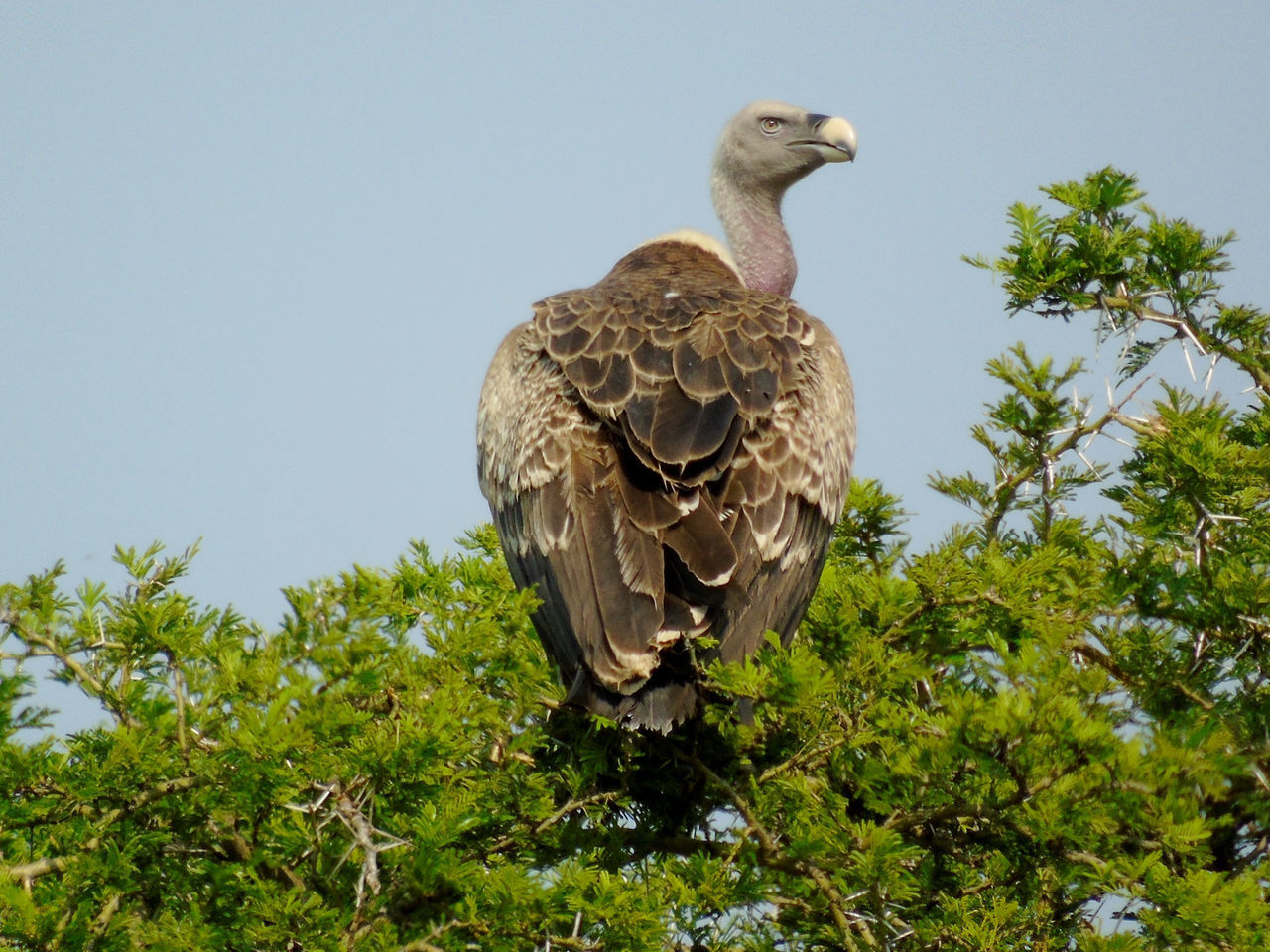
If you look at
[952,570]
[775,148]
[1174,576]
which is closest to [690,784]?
[952,570]

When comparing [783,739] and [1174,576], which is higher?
[1174,576]

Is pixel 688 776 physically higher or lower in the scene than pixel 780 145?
lower

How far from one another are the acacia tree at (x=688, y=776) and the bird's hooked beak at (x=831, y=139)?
162 inches

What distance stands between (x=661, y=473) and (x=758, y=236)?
4.56 meters

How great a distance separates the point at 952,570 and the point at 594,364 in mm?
1818

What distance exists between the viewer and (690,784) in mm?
5645

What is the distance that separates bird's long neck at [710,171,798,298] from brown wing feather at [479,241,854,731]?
2433 millimetres

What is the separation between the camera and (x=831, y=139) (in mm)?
9664

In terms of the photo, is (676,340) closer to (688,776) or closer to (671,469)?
(671,469)

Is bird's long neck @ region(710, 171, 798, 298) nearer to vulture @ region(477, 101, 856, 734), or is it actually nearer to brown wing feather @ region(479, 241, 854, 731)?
vulture @ region(477, 101, 856, 734)

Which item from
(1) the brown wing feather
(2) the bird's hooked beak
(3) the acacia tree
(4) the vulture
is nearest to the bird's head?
(2) the bird's hooked beak

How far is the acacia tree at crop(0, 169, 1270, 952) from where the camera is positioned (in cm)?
422

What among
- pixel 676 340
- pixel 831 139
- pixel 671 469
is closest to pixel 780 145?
pixel 831 139

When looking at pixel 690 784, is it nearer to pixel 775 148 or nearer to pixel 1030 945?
pixel 1030 945
